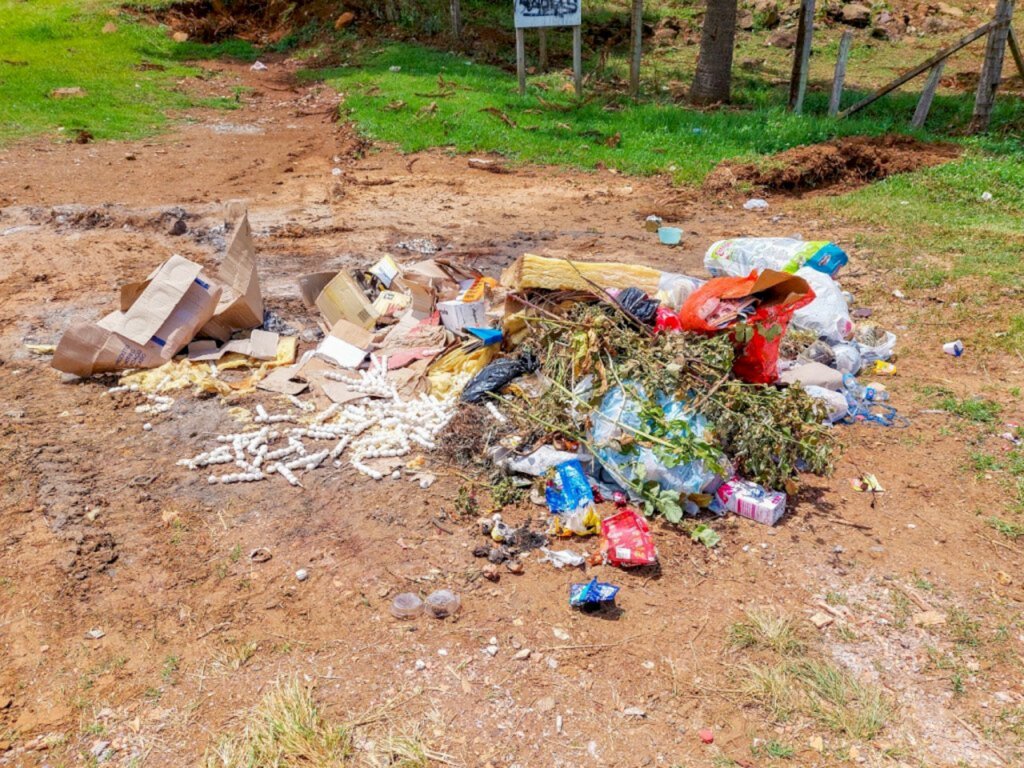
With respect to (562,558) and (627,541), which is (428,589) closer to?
(562,558)

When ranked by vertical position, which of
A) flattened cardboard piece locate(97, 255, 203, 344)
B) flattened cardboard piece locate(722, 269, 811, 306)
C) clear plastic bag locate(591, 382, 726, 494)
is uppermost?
flattened cardboard piece locate(722, 269, 811, 306)

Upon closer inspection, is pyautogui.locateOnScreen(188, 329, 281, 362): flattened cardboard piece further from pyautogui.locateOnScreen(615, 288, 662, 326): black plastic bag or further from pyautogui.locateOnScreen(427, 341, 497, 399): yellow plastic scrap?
pyautogui.locateOnScreen(615, 288, 662, 326): black plastic bag

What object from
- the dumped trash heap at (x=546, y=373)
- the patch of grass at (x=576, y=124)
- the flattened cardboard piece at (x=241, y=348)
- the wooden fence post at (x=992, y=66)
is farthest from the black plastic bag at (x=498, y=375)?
the wooden fence post at (x=992, y=66)

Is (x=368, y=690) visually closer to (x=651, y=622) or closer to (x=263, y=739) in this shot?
Result: (x=263, y=739)

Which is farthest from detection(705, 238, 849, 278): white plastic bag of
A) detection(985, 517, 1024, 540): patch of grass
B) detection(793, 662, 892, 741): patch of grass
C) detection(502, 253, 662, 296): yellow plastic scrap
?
detection(793, 662, 892, 741): patch of grass

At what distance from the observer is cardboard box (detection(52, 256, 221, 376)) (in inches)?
187

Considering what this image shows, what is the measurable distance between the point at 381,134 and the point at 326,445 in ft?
23.6

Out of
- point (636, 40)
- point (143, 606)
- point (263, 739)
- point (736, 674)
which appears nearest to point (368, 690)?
point (263, 739)

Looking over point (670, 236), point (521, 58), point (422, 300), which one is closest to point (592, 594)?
point (422, 300)

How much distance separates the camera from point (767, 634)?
2988 millimetres

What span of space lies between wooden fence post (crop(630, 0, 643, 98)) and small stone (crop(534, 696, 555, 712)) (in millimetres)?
10179

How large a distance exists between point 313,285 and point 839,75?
301 inches

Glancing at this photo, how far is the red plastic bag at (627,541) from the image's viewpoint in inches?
131

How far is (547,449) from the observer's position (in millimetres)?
3936
